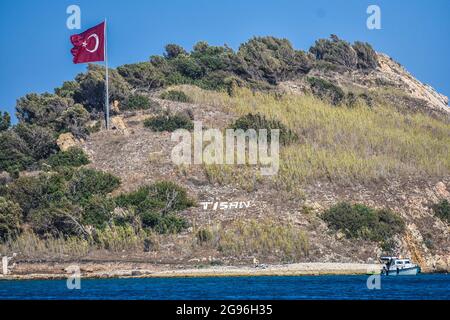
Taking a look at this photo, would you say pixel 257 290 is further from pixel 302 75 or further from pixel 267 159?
pixel 302 75

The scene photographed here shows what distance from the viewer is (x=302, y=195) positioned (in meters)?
75.4

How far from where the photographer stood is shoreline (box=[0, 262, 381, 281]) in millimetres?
63438

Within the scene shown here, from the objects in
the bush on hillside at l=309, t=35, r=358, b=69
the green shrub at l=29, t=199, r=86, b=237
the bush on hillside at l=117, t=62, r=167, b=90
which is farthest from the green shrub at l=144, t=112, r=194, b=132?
the bush on hillside at l=309, t=35, r=358, b=69

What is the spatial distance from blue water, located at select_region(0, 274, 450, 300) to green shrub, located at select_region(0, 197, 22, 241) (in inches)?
375

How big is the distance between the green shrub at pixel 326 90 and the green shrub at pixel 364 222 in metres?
30.2

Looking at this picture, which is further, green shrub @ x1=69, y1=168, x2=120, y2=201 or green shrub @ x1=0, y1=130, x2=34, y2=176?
green shrub @ x1=0, y1=130, x2=34, y2=176

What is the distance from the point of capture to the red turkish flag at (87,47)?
79.9 meters

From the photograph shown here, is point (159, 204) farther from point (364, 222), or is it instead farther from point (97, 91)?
point (97, 91)

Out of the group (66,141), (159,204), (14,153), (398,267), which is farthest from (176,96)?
(398,267)

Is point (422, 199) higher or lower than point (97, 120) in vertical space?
lower

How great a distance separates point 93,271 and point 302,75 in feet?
180

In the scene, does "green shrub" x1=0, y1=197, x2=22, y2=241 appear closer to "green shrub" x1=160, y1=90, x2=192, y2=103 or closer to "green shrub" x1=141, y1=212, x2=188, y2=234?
"green shrub" x1=141, y1=212, x2=188, y2=234
